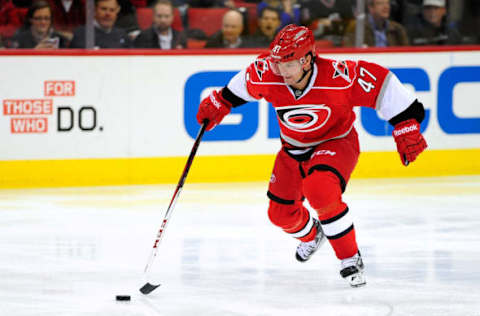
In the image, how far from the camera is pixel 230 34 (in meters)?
7.09

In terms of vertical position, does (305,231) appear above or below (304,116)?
below

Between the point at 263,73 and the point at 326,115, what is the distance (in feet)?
1.08

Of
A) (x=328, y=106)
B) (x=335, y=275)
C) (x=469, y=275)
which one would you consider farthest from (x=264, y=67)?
(x=469, y=275)

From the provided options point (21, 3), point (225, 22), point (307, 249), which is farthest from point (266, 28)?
point (307, 249)

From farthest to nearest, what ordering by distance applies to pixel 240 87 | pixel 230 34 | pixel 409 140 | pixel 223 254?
pixel 230 34 < pixel 223 254 < pixel 240 87 < pixel 409 140

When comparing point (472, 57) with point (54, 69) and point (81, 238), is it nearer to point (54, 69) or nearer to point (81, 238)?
point (54, 69)

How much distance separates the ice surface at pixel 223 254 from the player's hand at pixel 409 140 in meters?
0.58

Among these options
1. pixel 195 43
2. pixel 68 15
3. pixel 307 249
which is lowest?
pixel 307 249

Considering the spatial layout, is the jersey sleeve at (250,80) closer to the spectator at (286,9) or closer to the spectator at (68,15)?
the spectator at (68,15)

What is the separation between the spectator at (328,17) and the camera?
714cm

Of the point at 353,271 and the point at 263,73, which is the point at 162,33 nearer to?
the point at 263,73

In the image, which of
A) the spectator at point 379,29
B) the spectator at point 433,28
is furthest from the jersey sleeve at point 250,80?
the spectator at point 433,28

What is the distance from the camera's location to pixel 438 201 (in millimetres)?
6441

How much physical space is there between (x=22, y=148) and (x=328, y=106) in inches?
124
